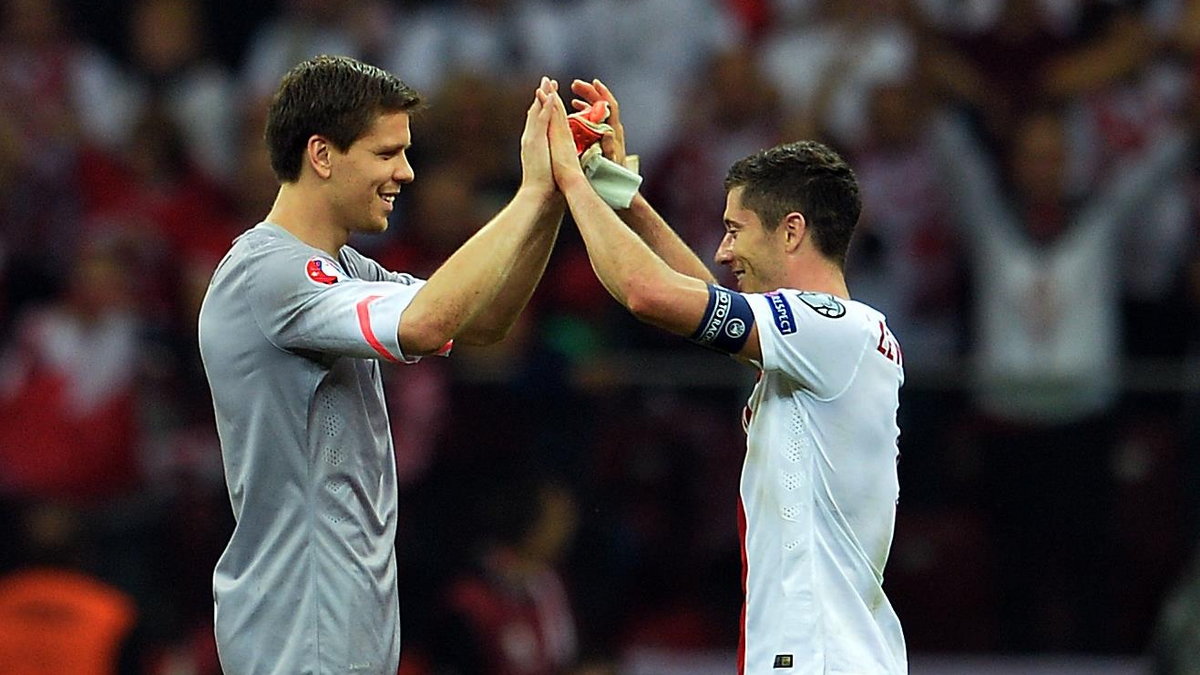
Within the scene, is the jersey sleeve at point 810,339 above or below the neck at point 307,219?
below

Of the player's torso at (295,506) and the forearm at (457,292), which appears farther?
the player's torso at (295,506)

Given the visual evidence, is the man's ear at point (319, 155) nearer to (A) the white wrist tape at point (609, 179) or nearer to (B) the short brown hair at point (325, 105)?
(B) the short brown hair at point (325, 105)

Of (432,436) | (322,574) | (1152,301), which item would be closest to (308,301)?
(322,574)

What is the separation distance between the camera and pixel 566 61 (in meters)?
11.0

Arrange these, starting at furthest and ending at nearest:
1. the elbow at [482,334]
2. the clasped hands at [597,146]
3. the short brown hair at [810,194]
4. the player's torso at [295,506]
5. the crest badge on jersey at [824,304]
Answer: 1. the elbow at [482,334]
2. the clasped hands at [597,146]
3. the short brown hair at [810,194]
4. the crest badge on jersey at [824,304]
5. the player's torso at [295,506]

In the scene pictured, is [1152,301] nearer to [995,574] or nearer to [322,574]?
[995,574]

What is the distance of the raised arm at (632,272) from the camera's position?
4996 mm

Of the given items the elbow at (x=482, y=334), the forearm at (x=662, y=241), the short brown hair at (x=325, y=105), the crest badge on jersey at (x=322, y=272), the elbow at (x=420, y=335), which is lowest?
the elbow at (x=482, y=334)

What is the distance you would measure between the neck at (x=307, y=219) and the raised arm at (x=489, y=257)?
1.04 feet

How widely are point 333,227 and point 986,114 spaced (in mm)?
5892

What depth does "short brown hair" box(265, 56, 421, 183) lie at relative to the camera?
5.07 metres

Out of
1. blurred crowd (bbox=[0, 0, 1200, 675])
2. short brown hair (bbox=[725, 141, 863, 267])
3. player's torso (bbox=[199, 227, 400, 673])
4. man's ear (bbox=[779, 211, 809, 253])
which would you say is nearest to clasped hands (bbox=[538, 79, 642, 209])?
short brown hair (bbox=[725, 141, 863, 267])

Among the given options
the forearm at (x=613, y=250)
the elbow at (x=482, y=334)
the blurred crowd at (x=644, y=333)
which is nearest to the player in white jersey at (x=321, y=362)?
the forearm at (x=613, y=250)

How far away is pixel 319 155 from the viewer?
509 centimetres
